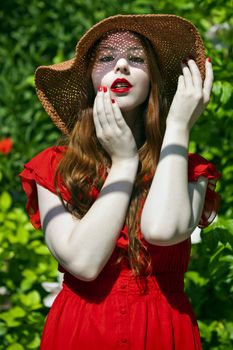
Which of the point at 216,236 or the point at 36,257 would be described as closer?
the point at 216,236

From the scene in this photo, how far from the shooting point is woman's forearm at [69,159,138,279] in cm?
221

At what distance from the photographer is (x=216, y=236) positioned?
2717 millimetres

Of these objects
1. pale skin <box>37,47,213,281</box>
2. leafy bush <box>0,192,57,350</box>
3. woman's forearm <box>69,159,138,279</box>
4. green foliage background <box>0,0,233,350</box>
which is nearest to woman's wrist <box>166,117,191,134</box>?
pale skin <box>37,47,213,281</box>

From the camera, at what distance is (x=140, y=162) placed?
7.99ft

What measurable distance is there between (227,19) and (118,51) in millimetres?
1489

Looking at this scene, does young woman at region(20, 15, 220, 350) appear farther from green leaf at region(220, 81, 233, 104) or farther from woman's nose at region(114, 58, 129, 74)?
green leaf at region(220, 81, 233, 104)

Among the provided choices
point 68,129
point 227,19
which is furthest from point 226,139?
point 68,129

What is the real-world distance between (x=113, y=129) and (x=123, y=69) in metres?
0.18

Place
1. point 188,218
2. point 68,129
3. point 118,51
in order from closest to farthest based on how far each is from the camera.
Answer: point 188,218 < point 118,51 < point 68,129

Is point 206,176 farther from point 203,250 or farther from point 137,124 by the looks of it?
point 203,250

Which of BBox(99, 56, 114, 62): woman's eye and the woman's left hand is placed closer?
the woman's left hand

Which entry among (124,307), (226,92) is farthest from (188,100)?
(226,92)

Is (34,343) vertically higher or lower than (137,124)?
lower

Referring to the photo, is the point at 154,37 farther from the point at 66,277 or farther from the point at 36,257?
the point at 36,257
